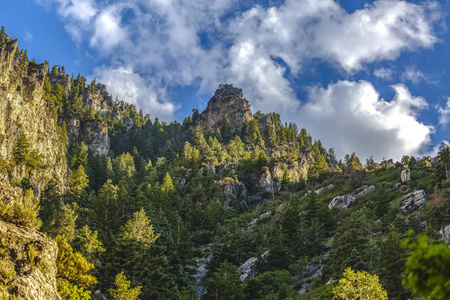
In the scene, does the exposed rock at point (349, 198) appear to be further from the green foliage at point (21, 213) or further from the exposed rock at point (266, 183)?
the green foliage at point (21, 213)

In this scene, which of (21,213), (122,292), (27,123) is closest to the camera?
(21,213)

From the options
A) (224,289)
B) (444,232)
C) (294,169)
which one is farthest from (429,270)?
(294,169)

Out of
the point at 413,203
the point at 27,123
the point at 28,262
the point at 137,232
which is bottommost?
the point at 28,262

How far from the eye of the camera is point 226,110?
559 feet

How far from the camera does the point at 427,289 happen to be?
23.0ft

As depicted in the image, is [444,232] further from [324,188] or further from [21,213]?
[324,188]

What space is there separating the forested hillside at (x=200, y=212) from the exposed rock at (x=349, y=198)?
0.32 metres

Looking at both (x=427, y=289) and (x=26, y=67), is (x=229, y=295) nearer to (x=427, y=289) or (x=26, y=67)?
(x=427, y=289)

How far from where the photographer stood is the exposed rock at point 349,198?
81.4 m

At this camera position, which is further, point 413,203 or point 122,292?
point 413,203

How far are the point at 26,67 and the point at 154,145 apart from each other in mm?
67010

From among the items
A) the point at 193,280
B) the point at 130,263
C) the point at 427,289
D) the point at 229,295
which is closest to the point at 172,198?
the point at 193,280

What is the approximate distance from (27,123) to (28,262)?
256ft

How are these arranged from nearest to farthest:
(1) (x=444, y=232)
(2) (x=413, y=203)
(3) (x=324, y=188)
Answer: (1) (x=444, y=232) → (2) (x=413, y=203) → (3) (x=324, y=188)
